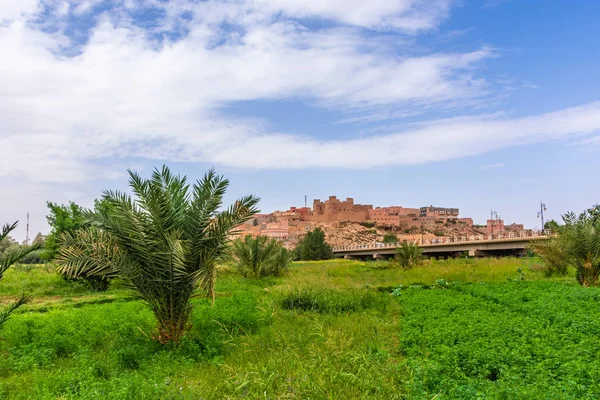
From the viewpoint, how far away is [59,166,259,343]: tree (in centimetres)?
892

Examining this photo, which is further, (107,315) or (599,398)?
(107,315)

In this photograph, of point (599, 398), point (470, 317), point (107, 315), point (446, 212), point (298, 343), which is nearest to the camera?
point (599, 398)

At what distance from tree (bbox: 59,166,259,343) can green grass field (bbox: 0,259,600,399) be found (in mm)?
828

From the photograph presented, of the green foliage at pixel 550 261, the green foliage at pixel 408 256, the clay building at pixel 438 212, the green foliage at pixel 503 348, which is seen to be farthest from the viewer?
the clay building at pixel 438 212

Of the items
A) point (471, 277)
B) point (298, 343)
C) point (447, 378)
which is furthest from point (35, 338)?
point (471, 277)

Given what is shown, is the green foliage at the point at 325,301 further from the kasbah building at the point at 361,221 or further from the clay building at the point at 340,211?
the clay building at the point at 340,211

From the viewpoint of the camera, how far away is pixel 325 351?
23.6 feet

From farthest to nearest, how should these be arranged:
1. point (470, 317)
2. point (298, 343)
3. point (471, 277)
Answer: point (471, 277) → point (470, 317) → point (298, 343)

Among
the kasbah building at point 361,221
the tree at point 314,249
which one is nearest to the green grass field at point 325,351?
the tree at point 314,249

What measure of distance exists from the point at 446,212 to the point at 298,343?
190347mm

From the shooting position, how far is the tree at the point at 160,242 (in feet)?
29.3

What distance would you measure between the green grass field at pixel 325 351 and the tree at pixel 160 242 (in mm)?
828

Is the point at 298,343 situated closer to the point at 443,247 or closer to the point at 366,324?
the point at 366,324

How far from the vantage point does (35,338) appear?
9.27m
